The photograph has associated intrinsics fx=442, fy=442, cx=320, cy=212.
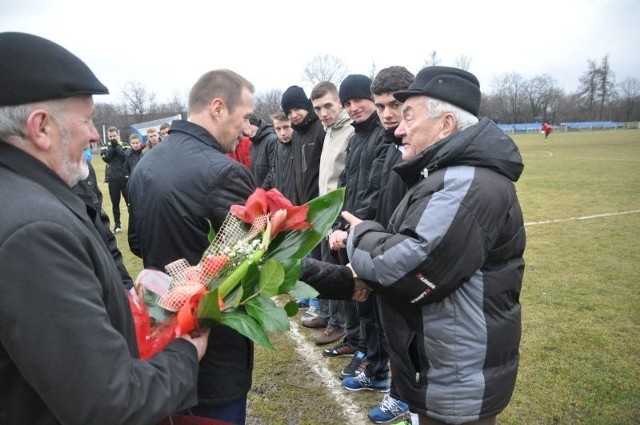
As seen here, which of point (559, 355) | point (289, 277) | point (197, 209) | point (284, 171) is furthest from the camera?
point (284, 171)

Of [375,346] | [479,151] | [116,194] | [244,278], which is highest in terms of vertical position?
[479,151]

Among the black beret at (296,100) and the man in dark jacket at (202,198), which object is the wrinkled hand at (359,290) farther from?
the black beret at (296,100)

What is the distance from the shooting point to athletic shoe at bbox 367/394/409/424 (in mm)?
3605

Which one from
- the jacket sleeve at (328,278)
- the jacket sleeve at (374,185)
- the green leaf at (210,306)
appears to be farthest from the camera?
the jacket sleeve at (374,185)

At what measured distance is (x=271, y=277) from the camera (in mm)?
1689

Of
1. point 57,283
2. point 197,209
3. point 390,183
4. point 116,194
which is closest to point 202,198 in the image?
point 197,209

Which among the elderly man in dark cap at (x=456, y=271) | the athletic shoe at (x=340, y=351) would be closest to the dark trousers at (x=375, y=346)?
the athletic shoe at (x=340, y=351)

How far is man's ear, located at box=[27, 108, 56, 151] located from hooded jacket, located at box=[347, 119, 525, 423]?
4.67 ft

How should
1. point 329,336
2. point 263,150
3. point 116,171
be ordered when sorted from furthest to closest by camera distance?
point 116,171
point 263,150
point 329,336

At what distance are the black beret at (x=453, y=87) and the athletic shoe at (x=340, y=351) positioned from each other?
3.12 metres

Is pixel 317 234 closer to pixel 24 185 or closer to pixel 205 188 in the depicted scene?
pixel 205 188

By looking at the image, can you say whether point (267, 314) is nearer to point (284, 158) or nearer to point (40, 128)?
point (40, 128)

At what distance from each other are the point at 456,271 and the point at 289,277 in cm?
75

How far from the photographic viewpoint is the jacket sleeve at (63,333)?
1.09 m
